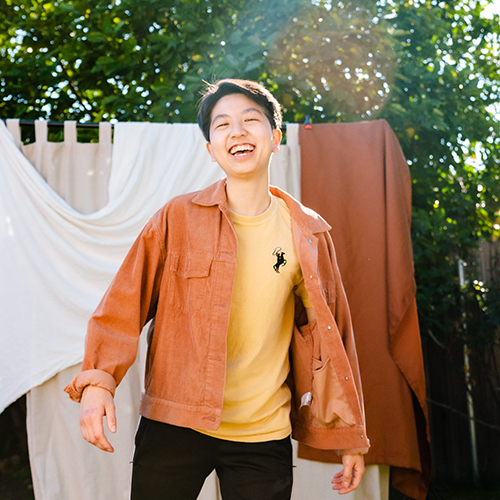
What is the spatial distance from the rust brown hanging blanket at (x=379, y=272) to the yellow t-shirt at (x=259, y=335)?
123cm

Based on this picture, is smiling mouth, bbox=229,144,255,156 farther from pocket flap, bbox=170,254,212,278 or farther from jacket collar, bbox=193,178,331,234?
pocket flap, bbox=170,254,212,278

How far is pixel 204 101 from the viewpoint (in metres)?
1.81

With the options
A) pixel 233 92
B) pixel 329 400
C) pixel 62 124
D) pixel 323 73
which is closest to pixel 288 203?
pixel 233 92

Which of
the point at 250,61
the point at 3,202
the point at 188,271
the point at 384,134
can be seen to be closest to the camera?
the point at 188,271

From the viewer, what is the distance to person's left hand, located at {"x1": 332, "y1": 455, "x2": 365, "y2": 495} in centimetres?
166

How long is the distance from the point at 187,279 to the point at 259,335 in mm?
274

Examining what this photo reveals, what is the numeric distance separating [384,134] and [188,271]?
1.80 metres

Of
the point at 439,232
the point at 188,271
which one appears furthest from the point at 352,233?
the point at 188,271

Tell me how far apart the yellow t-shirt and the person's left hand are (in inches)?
8.5

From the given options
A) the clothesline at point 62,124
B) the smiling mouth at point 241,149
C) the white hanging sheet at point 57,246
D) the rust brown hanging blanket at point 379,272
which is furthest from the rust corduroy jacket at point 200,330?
the clothesline at point 62,124

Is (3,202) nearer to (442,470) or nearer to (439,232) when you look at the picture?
(439,232)

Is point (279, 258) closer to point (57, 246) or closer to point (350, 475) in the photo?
point (350, 475)

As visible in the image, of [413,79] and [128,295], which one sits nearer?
[128,295]

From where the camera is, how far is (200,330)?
1554mm
